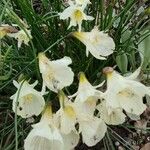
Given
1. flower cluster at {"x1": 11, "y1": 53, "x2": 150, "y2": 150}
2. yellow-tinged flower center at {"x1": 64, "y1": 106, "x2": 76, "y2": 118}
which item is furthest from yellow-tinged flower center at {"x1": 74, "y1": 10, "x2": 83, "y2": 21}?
yellow-tinged flower center at {"x1": 64, "y1": 106, "x2": 76, "y2": 118}

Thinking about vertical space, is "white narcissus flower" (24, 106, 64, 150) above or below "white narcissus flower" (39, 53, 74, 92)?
below

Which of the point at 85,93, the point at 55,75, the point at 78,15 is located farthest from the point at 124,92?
the point at 78,15

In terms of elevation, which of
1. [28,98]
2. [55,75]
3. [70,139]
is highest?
[55,75]

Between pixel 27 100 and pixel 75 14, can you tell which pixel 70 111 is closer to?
pixel 27 100

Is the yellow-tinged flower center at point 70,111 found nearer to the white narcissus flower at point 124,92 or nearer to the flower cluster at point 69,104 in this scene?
the flower cluster at point 69,104

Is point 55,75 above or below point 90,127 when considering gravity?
above

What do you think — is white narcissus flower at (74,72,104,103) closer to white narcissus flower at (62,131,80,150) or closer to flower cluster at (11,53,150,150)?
flower cluster at (11,53,150,150)
